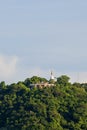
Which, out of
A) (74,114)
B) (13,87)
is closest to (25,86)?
(13,87)

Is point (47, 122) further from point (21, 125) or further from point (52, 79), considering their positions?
point (52, 79)

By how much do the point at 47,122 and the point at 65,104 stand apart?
7586 mm

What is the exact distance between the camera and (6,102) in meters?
185

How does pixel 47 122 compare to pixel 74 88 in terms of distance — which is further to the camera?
pixel 74 88

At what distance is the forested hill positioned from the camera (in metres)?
176

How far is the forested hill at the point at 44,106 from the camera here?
578ft

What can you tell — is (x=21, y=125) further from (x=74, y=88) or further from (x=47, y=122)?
(x=74, y=88)

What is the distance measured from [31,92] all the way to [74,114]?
9.49 meters

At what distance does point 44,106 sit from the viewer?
178750mm

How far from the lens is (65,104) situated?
182500 mm

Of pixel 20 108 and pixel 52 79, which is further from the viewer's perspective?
pixel 52 79

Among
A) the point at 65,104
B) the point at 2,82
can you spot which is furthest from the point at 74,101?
the point at 2,82

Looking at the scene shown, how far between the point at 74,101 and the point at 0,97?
42.5ft

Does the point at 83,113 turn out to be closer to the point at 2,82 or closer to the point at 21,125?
the point at 21,125
